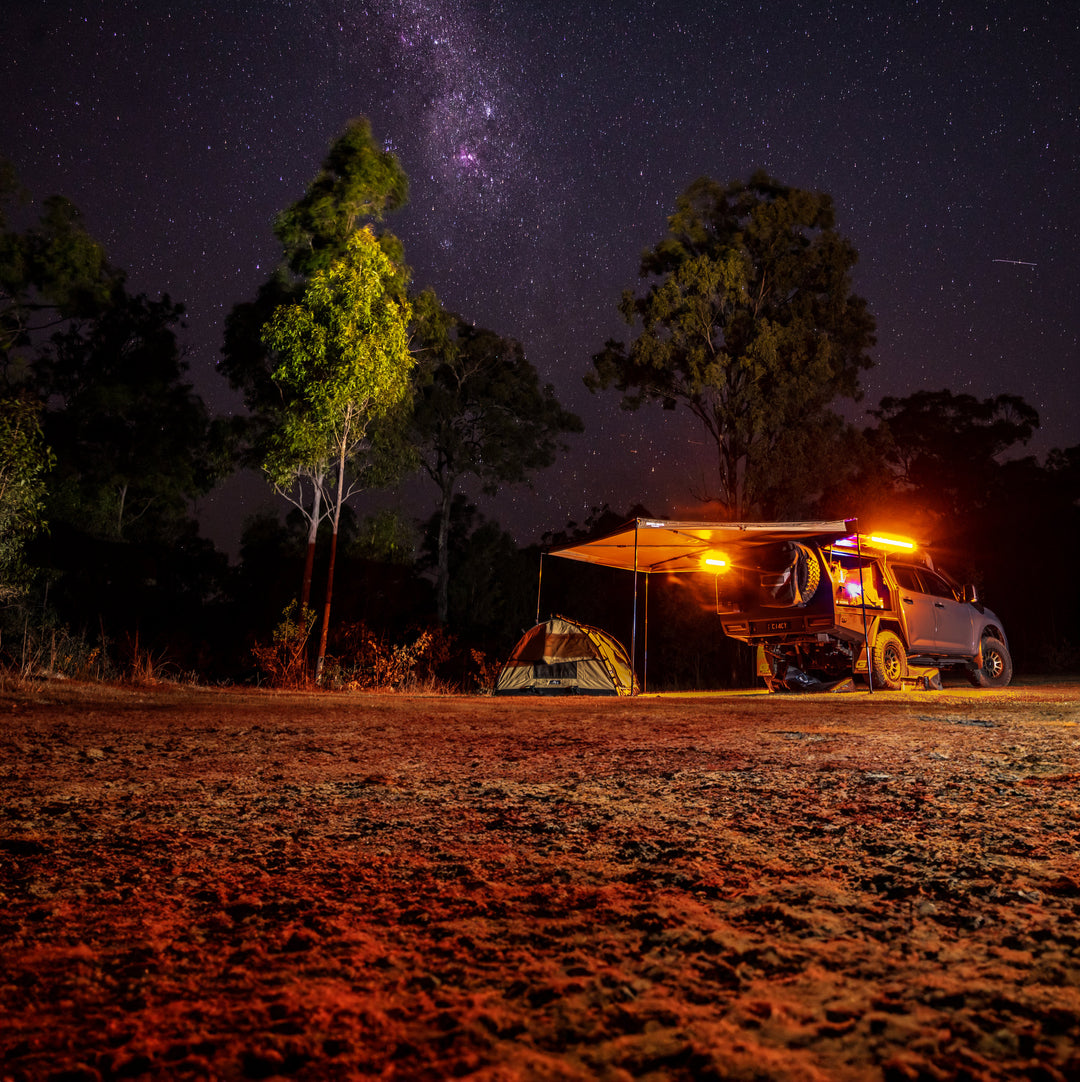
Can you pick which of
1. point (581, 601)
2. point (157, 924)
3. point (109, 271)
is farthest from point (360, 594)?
point (157, 924)

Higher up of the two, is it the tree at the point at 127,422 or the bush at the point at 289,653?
the tree at the point at 127,422

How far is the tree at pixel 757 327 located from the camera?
20938 mm

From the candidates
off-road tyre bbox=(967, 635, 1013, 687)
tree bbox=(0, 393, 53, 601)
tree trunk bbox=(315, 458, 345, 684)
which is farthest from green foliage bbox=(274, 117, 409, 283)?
off-road tyre bbox=(967, 635, 1013, 687)

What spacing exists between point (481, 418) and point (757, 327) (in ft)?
35.3

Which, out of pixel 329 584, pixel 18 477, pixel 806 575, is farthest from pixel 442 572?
pixel 806 575

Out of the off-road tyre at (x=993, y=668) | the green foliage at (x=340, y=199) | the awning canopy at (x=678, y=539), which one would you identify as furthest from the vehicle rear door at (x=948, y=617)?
the green foliage at (x=340, y=199)

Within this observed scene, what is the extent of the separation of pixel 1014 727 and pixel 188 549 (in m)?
26.8

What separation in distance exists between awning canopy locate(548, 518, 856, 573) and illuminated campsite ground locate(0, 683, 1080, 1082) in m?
6.34

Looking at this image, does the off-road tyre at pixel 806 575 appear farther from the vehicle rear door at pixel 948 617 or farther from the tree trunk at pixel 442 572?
the tree trunk at pixel 442 572

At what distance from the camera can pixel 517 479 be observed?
28.6 metres

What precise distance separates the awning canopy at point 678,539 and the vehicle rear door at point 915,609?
1.55 metres

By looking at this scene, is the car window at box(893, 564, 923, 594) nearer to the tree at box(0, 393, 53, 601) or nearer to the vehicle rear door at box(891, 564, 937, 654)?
the vehicle rear door at box(891, 564, 937, 654)

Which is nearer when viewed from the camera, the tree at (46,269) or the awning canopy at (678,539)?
the awning canopy at (678,539)

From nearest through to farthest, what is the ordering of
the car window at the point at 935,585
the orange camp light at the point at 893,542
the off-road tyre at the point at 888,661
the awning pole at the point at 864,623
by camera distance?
1. the awning pole at the point at 864,623
2. the off-road tyre at the point at 888,661
3. the orange camp light at the point at 893,542
4. the car window at the point at 935,585
